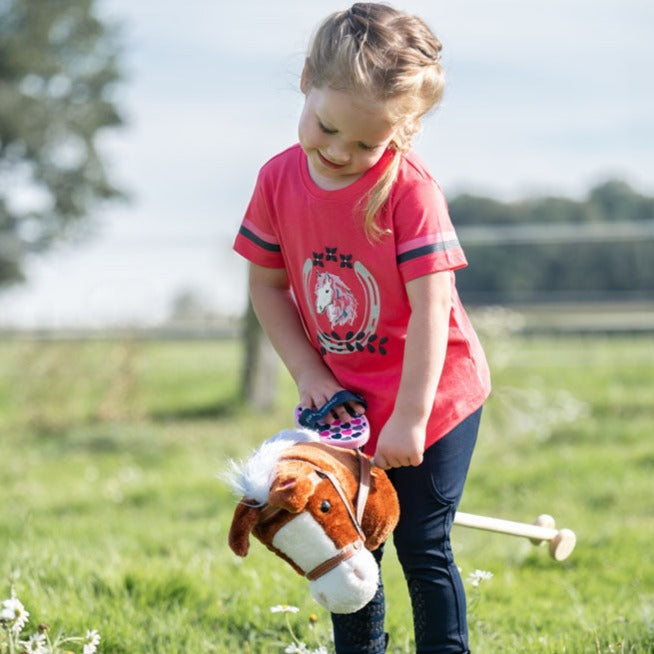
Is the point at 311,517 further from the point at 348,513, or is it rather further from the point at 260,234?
the point at 260,234

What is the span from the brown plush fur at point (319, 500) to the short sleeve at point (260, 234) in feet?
1.92

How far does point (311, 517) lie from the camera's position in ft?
7.80

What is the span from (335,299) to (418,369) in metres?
Answer: 0.32

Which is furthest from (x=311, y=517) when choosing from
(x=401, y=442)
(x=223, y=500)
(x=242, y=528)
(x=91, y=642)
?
(x=223, y=500)

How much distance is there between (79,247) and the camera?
37.9 metres

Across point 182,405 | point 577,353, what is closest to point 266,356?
point 182,405

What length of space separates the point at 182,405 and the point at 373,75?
8190mm

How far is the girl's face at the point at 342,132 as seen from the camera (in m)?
2.43

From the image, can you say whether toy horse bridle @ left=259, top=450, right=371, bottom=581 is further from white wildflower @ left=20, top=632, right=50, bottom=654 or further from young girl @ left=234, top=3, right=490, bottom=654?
white wildflower @ left=20, top=632, right=50, bottom=654

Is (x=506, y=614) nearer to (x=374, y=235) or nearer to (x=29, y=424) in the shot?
(x=374, y=235)

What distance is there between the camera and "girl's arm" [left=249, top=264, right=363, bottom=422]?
2.82 m

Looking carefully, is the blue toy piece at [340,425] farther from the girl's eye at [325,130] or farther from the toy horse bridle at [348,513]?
the girl's eye at [325,130]

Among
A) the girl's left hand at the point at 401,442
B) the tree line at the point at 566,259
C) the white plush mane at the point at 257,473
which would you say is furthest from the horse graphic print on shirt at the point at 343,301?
the tree line at the point at 566,259

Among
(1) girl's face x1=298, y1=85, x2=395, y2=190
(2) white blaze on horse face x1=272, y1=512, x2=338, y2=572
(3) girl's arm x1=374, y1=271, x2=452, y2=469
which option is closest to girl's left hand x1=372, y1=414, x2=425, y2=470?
(3) girl's arm x1=374, y1=271, x2=452, y2=469
